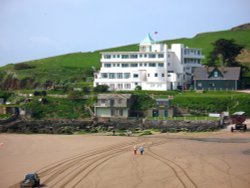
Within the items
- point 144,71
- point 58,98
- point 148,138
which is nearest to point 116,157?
point 148,138

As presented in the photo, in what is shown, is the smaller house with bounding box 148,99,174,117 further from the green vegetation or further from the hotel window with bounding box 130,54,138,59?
the hotel window with bounding box 130,54,138,59

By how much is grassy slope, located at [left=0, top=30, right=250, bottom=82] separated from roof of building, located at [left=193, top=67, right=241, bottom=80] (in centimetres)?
2494

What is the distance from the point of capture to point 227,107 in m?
68.2

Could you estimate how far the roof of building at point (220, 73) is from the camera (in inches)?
3152

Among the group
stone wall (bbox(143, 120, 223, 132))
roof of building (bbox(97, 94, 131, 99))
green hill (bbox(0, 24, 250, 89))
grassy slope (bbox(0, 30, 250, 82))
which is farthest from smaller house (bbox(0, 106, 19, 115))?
grassy slope (bbox(0, 30, 250, 82))

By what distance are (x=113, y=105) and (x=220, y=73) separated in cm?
1934

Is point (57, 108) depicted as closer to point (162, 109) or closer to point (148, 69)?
point (162, 109)

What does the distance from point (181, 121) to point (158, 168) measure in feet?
93.9

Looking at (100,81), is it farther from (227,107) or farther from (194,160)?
(194,160)

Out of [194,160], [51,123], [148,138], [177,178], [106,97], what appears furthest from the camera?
[106,97]

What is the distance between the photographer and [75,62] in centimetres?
12356

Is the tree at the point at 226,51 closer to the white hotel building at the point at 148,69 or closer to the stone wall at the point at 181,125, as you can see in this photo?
the white hotel building at the point at 148,69

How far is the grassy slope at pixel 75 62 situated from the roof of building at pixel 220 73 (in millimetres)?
24942

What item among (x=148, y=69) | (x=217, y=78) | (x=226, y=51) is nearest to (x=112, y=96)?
(x=148, y=69)
